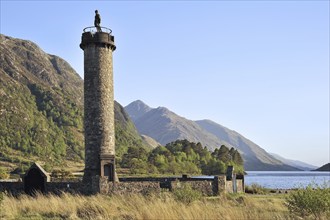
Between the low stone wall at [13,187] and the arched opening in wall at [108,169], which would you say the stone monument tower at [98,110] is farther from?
the low stone wall at [13,187]

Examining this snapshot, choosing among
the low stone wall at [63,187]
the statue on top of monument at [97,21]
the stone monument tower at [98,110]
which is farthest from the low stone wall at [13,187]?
the statue on top of monument at [97,21]

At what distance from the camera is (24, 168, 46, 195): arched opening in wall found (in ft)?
108

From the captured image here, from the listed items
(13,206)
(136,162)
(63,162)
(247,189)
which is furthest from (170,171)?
(13,206)

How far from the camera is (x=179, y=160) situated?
391 ft

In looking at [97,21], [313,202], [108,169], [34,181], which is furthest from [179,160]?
[313,202]

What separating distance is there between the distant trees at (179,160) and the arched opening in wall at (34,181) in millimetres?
65015

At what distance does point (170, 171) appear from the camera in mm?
111812

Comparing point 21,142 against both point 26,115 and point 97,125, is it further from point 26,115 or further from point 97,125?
point 97,125

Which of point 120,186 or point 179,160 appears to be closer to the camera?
point 120,186

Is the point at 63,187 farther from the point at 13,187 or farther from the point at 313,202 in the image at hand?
the point at 313,202

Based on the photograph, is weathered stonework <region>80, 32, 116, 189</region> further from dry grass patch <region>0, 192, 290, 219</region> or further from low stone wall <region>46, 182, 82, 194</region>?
dry grass patch <region>0, 192, 290, 219</region>

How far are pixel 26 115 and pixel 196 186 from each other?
534ft

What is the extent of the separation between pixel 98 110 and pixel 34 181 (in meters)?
7.70

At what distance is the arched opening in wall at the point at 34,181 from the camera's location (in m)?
32.8
